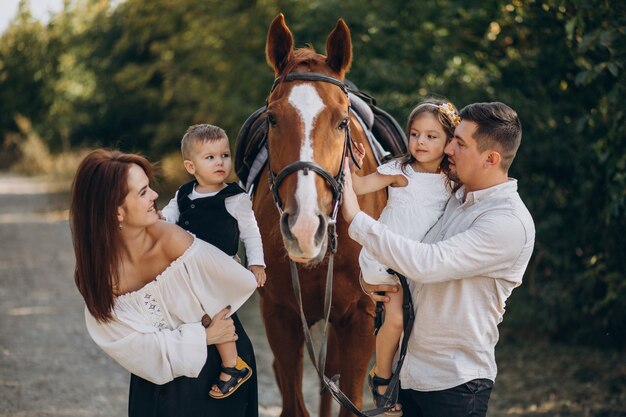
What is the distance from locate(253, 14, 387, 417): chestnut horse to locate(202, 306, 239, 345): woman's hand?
1.30ft

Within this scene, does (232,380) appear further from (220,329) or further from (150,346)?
(150,346)

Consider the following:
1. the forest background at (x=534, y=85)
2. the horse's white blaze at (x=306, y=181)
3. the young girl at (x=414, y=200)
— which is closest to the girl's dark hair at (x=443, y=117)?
the young girl at (x=414, y=200)

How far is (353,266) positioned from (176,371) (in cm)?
108

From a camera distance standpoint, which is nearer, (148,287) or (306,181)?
(306,181)

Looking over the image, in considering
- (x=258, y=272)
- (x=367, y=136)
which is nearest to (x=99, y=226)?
(x=258, y=272)

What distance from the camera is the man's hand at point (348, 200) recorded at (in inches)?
106

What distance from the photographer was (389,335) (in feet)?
9.19

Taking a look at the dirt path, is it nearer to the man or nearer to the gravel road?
the gravel road

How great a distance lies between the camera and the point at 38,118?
907 inches

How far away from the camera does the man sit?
247 cm

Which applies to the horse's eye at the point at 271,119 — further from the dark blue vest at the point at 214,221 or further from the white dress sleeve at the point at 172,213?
the white dress sleeve at the point at 172,213

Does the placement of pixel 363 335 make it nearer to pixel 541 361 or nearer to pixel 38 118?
pixel 541 361

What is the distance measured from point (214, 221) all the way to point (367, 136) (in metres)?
1.20

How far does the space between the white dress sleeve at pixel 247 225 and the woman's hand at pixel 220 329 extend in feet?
1.00
